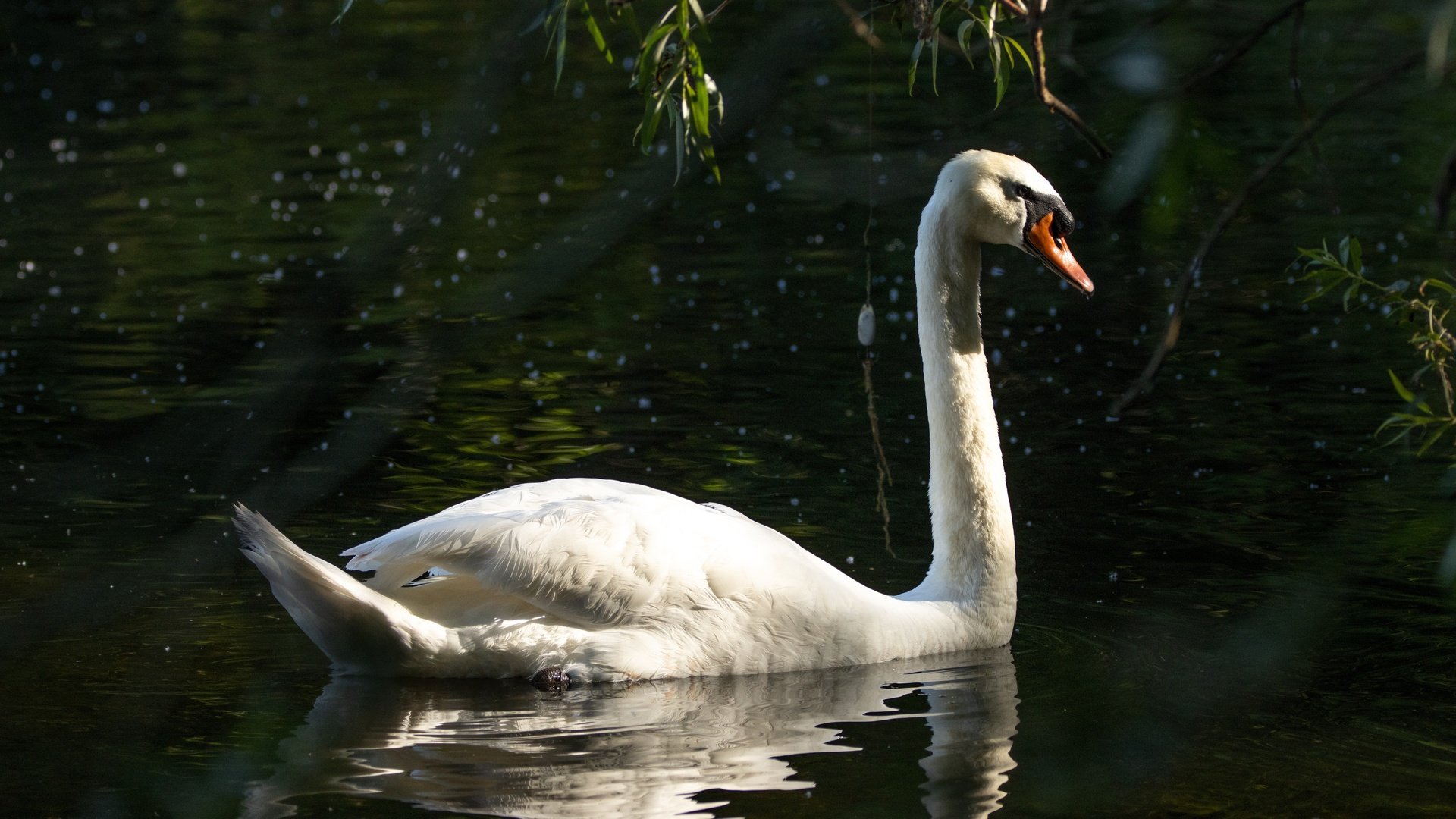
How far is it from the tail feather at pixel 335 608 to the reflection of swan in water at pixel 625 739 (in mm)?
135

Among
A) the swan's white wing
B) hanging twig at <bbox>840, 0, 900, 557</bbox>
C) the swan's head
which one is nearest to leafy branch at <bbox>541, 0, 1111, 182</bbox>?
hanging twig at <bbox>840, 0, 900, 557</bbox>

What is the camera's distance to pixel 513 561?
5.93 m

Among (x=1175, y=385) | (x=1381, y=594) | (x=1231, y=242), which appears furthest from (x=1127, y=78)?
(x=1231, y=242)

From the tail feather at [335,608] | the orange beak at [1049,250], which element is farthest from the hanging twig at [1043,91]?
the orange beak at [1049,250]

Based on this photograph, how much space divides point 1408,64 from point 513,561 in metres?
3.87

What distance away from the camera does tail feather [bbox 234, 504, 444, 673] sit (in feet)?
18.7

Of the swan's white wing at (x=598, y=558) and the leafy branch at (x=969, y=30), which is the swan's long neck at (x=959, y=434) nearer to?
the swan's white wing at (x=598, y=558)

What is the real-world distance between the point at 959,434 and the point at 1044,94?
4.43 m

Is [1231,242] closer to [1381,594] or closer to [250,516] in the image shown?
[1381,594]

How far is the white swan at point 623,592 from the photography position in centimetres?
593

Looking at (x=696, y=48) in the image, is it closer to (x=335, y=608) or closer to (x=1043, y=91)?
(x=1043, y=91)

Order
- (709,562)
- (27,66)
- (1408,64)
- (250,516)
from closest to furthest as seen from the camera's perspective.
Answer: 1. (1408,64)
2. (250,516)
3. (709,562)
4. (27,66)

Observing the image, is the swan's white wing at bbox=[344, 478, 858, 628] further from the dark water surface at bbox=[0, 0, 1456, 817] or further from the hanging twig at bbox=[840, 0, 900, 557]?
the hanging twig at bbox=[840, 0, 900, 557]

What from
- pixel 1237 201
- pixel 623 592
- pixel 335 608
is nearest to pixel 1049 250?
pixel 623 592
